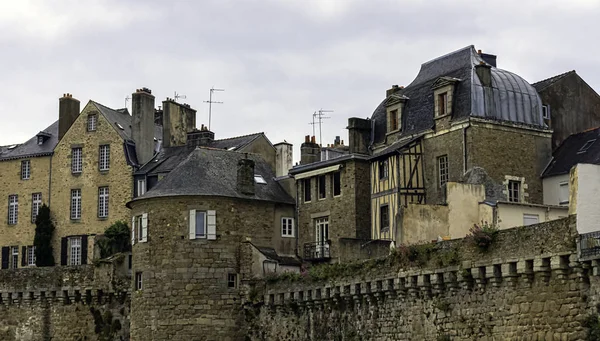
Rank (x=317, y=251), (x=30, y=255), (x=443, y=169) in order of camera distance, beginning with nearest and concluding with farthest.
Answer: (x=443, y=169) → (x=317, y=251) → (x=30, y=255)

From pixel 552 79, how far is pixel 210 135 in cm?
1676

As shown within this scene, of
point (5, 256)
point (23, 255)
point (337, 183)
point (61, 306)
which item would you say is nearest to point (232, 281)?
point (337, 183)

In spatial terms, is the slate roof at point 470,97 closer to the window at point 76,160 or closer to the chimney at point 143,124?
the chimney at point 143,124

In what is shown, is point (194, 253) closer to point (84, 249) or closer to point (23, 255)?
point (84, 249)

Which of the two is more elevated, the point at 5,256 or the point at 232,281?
the point at 5,256

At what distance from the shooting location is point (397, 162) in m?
44.7

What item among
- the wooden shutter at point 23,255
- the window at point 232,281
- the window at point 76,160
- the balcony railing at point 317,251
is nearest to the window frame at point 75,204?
the window at point 76,160

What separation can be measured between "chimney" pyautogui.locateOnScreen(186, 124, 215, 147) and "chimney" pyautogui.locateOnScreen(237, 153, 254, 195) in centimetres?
884

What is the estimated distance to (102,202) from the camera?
55469 millimetres

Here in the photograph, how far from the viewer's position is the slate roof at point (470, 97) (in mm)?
43969

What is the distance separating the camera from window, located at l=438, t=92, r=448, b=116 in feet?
146

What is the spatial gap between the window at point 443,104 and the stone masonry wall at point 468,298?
898 cm

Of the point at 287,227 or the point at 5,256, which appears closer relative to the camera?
the point at 287,227

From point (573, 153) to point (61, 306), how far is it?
22421 mm
